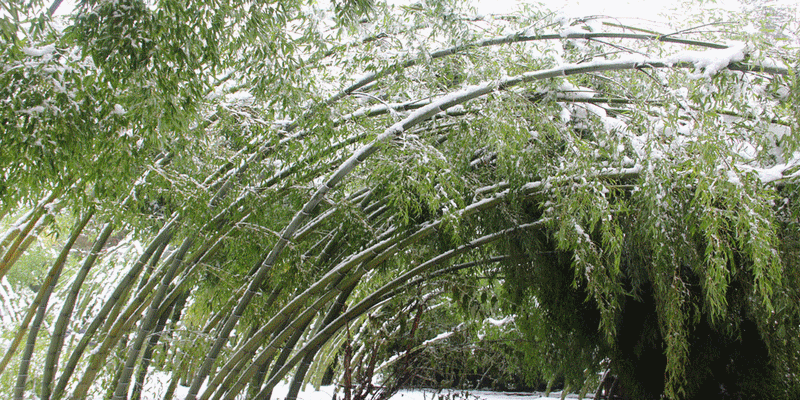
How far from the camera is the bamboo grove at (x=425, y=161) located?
164 cm

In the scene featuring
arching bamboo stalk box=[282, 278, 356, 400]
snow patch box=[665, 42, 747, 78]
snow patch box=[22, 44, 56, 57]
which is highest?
snow patch box=[22, 44, 56, 57]

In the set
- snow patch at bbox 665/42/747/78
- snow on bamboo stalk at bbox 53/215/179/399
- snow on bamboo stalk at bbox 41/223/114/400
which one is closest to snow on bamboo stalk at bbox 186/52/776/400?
snow patch at bbox 665/42/747/78

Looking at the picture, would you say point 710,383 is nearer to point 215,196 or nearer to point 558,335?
point 558,335

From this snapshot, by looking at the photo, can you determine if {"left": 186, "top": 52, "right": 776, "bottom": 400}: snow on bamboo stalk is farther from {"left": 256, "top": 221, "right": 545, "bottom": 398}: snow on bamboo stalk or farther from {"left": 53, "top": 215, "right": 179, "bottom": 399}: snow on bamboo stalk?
{"left": 53, "top": 215, "right": 179, "bottom": 399}: snow on bamboo stalk

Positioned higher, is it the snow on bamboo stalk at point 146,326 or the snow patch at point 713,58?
the snow patch at point 713,58

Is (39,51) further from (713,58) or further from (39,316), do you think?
(39,316)

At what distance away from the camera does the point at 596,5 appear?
2.43 metres

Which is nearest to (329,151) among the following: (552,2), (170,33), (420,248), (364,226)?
(364,226)

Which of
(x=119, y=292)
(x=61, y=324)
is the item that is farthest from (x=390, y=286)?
(x=61, y=324)

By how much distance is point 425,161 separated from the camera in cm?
215

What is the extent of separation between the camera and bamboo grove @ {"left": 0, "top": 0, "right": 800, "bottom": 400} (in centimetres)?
164

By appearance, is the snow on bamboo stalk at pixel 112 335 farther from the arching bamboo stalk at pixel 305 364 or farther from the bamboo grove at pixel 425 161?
the arching bamboo stalk at pixel 305 364

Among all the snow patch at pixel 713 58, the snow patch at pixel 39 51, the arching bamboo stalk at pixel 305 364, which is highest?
the snow patch at pixel 39 51

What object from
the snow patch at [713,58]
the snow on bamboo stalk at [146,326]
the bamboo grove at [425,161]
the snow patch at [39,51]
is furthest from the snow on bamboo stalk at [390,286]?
the snow patch at [39,51]
